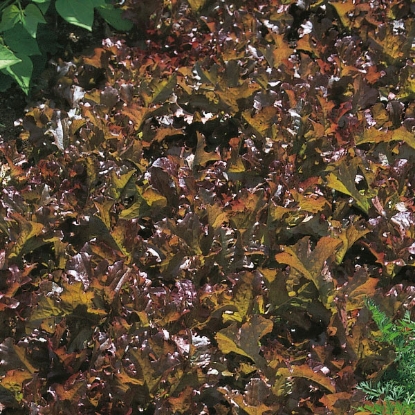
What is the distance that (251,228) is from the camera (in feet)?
9.42

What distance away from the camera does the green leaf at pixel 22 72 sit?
339 centimetres

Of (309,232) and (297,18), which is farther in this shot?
(297,18)

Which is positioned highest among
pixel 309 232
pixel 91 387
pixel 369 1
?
pixel 369 1

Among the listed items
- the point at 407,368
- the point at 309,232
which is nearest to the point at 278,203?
the point at 309,232

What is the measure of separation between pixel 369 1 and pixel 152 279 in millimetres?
2356

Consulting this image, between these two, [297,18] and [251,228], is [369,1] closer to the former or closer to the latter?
[297,18]

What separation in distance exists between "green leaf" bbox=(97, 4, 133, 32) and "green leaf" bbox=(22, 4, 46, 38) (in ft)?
2.01

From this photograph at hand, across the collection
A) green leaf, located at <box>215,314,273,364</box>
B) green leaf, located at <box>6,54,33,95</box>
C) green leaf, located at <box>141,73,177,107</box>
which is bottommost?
green leaf, located at <box>215,314,273,364</box>

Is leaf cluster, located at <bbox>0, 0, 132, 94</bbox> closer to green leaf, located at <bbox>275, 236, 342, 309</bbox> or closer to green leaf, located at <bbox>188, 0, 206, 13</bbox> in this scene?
green leaf, located at <bbox>188, 0, 206, 13</bbox>

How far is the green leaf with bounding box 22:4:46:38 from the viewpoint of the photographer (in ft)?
11.1

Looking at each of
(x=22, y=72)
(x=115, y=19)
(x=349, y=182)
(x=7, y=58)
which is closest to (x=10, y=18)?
(x=22, y=72)

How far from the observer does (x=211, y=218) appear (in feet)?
9.31

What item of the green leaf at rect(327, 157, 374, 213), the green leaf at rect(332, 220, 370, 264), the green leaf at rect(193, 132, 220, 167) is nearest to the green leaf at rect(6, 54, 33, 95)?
the green leaf at rect(193, 132, 220, 167)

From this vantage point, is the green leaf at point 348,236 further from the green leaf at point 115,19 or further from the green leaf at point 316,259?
the green leaf at point 115,19
